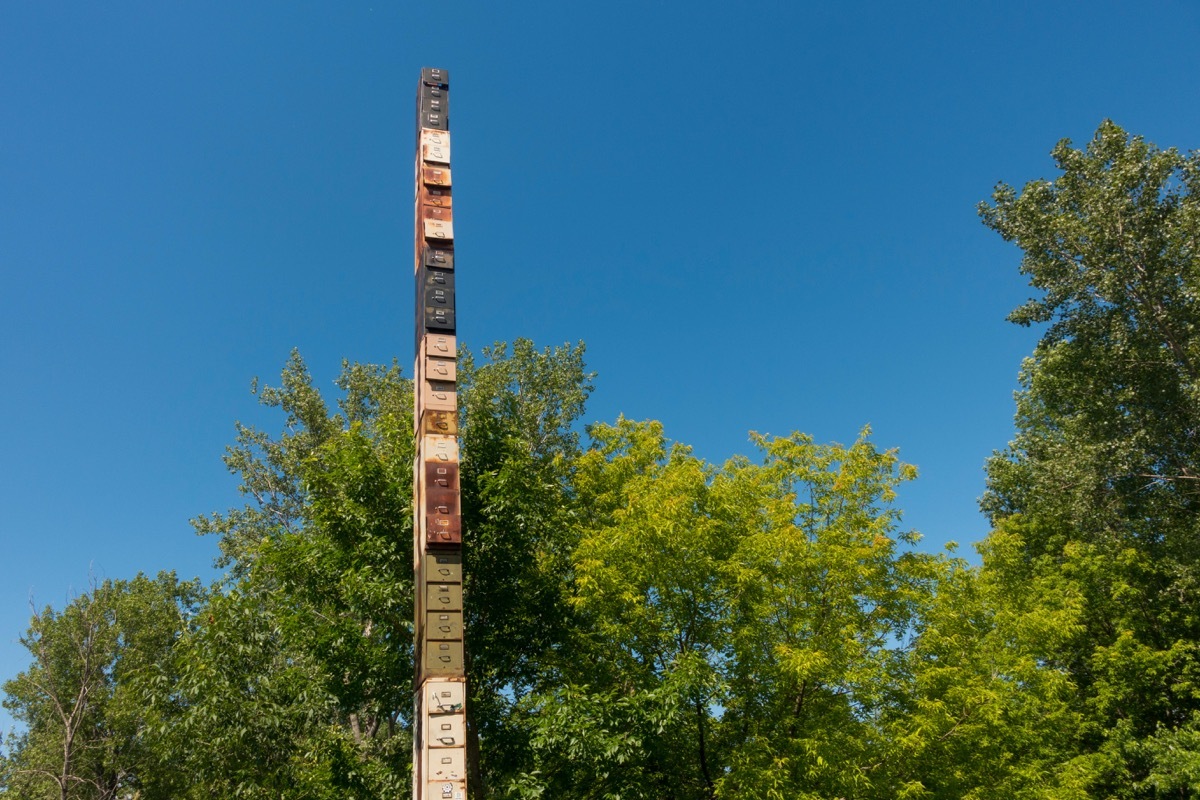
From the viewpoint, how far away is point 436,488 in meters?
9.77

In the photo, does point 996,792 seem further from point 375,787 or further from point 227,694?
point 227,694

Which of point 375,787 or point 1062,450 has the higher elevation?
point 1062,450

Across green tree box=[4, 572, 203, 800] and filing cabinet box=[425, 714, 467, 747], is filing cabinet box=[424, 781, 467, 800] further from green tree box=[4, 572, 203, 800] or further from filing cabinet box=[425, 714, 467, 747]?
green tree box=[4, 572, 203, 800]

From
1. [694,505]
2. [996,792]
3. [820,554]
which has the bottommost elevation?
[996,792]

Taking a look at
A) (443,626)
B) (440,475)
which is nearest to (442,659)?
(443,626)

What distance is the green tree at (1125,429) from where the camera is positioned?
22.6 metres

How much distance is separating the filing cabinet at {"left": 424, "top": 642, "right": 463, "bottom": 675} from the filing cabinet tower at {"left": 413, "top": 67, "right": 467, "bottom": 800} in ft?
0.04

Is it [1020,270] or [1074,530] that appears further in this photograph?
[1074,530]

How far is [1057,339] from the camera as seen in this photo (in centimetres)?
2541

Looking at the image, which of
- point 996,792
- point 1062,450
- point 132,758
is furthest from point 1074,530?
point 132,758

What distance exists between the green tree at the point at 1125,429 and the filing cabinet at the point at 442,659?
65.5 ft

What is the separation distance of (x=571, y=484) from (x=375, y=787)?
360 inches

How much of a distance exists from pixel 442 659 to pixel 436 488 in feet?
6.67

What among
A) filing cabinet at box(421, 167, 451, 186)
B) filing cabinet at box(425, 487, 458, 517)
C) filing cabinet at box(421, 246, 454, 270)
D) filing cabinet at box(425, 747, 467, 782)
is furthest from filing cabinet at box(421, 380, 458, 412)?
filing cabinet at box(425, 747, 467, 782)
